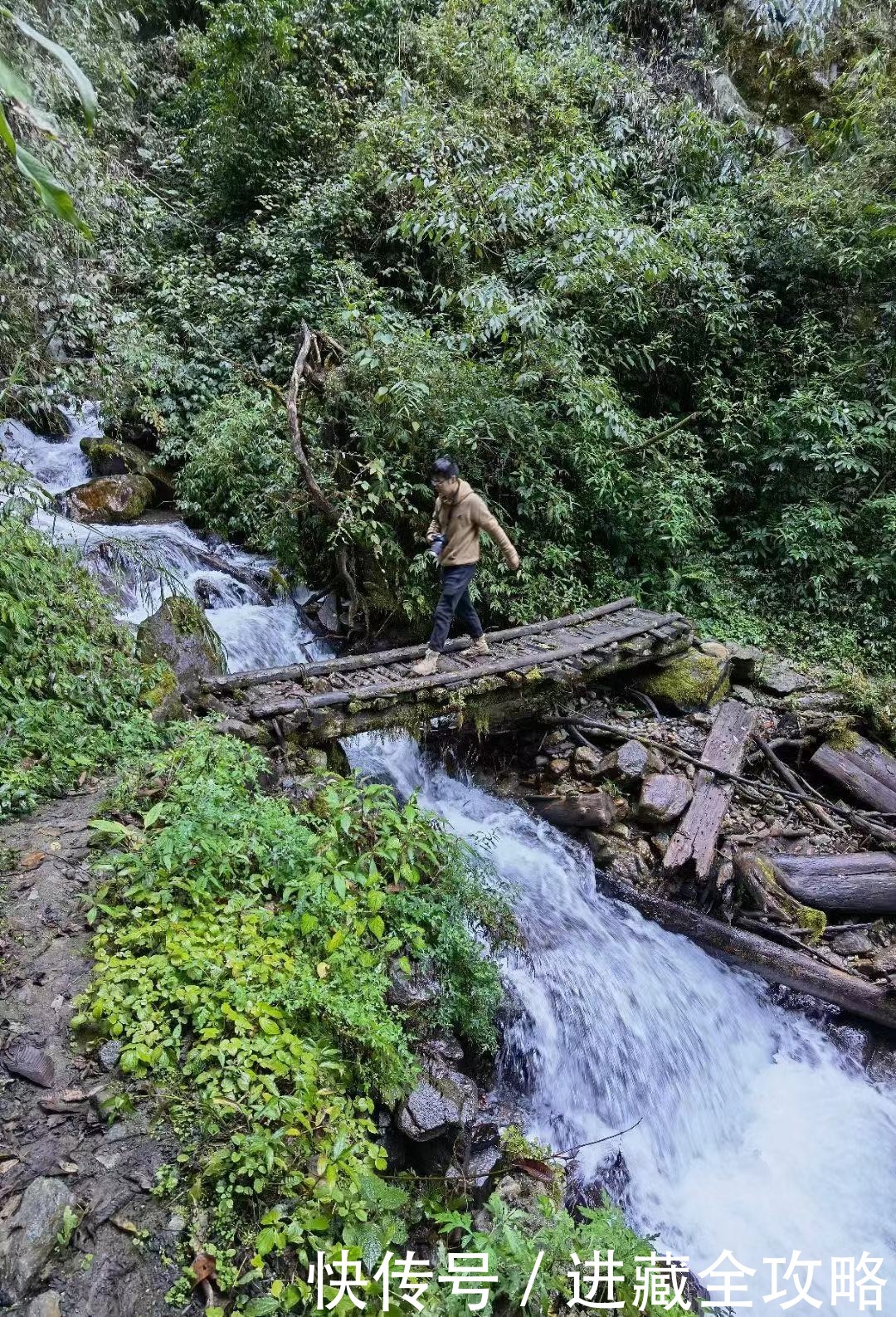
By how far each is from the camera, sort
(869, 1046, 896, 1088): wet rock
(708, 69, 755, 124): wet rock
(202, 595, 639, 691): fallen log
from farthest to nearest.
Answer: (708, 69, 755, 124): wet rock → (202, 595, 639, 691): fallen log → (869, 1046, 896, 1088): wet rock

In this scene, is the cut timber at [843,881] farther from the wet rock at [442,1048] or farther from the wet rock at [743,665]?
the wet rock at [442,1048]

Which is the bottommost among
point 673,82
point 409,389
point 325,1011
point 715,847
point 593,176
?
point 715,847

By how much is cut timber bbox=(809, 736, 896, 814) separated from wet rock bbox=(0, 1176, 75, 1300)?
763 centimetres

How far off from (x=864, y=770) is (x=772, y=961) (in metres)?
2.86

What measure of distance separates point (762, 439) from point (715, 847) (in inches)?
274

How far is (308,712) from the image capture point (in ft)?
18.3

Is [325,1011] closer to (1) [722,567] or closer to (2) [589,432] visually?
(2) [589,432]

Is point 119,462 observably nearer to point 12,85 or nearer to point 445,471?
point 445,471

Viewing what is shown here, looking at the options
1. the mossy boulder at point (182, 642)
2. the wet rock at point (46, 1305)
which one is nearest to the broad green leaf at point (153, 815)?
the wet rock at point (46, 1305)

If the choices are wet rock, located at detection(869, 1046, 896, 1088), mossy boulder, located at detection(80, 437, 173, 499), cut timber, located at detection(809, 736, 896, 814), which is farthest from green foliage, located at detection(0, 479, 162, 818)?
cut timber, located at detection(809, 736, 896, 814)

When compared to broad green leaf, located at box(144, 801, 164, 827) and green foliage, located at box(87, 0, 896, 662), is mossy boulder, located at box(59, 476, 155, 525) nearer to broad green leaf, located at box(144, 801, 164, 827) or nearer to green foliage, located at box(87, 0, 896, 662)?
green foliage, located at box(87, 0, 896, 662)

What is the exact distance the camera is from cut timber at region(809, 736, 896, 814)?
23.7 feet

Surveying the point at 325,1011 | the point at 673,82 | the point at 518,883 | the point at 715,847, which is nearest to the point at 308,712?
the point at 518,883

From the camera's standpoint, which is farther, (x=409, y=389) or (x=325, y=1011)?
(x=409, y=389)
